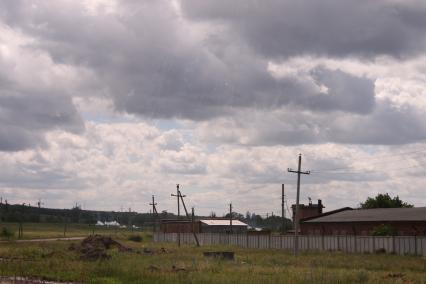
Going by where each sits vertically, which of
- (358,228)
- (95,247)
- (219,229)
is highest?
(358,228)

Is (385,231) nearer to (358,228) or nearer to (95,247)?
(358,228)

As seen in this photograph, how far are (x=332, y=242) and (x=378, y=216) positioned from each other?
1128 cm

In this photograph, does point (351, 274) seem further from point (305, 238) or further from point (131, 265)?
point (305, 238)

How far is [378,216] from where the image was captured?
76.9 meters

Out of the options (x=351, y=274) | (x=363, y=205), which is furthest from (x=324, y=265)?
(x=363, y=205)

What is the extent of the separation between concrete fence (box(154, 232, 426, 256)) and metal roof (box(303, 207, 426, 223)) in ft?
27.5

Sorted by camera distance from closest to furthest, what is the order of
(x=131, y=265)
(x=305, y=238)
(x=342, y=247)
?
(x=131, y=265) → (x=342, y=247) → (x=305, y=238)

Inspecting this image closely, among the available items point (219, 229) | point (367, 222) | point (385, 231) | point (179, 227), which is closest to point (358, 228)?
point (367, 222)

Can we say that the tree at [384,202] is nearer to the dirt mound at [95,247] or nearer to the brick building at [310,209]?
the brick building at [310,209]

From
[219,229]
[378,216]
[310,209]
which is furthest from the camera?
[219,229]

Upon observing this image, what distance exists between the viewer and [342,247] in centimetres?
6669

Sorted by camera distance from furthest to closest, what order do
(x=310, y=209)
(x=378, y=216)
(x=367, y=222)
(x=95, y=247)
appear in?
(x=310, y=209) < (x=378, y=216) < (x=367, y=222) < (x=95, y=247)

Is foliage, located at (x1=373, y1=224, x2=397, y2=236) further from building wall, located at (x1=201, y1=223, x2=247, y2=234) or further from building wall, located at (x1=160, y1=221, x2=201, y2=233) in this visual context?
building wall, located at (x1=201, y1=223, x2=247, y2=234)

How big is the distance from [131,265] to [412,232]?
39607 mm
